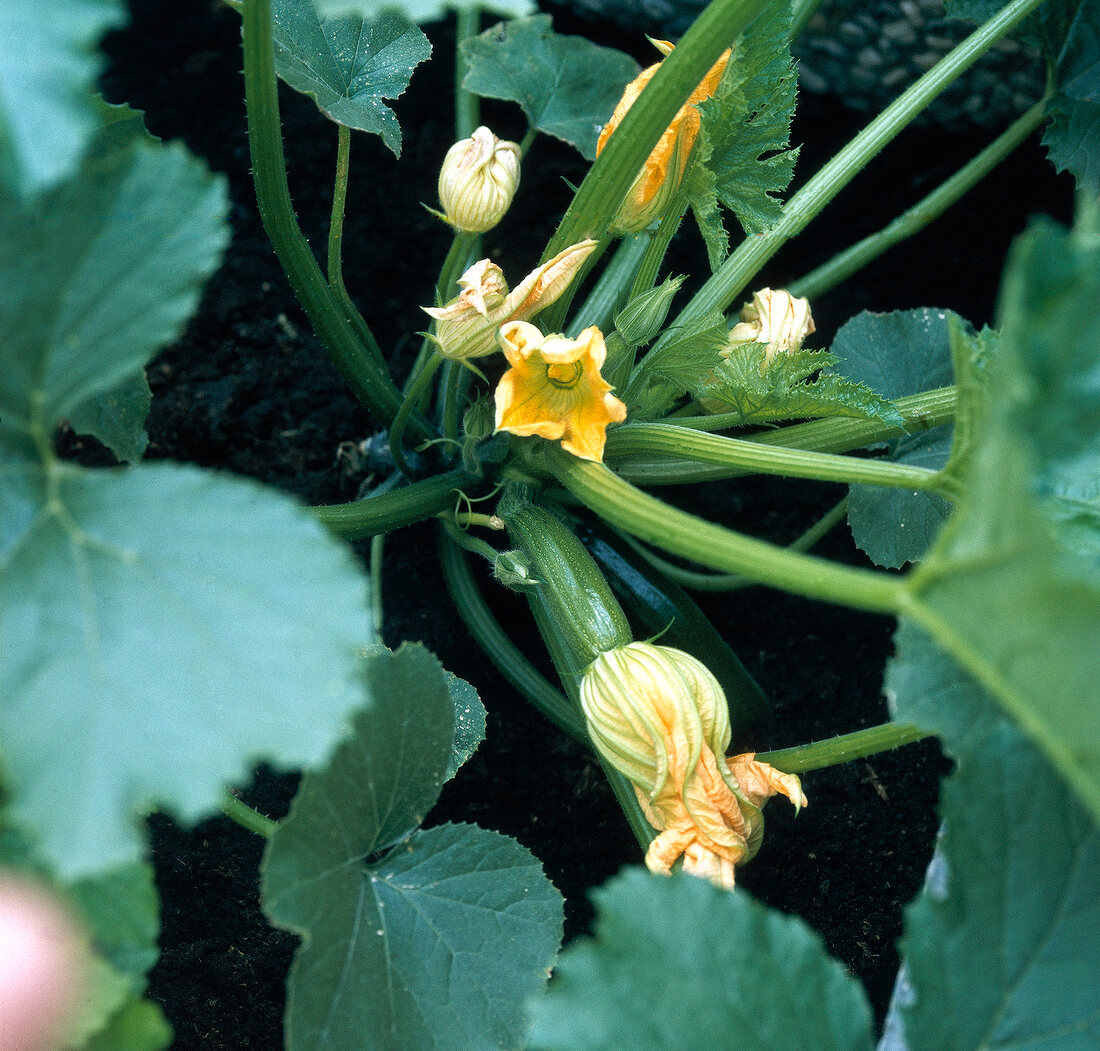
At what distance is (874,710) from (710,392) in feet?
2.30

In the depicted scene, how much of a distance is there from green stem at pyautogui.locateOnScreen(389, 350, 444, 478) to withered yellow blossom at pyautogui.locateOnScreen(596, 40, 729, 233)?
0.26 metres

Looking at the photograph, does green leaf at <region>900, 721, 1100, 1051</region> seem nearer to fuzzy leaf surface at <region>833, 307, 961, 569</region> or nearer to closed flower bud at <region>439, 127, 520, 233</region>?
fuzzy leaf surface at <region>833, 307, 961, 569</region>

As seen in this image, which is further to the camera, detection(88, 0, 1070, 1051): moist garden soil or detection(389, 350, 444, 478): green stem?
detection(88, 0, 1070, 1051): moist garden soil

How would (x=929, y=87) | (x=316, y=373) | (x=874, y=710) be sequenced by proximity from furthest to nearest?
(x=316, y=373) → (x=874, y=710) → (x=929, y=87)

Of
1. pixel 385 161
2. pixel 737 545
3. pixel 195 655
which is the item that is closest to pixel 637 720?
pixel 737 545

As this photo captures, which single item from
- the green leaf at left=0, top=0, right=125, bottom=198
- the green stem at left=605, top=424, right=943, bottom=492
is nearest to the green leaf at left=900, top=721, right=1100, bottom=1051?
the green stem at left=605, top=424, right=943, bottom=492

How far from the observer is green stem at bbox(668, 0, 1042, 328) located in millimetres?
1295

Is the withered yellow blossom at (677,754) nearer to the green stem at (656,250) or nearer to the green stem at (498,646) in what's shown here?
the green stem at (498,646)

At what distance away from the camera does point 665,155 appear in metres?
1.12

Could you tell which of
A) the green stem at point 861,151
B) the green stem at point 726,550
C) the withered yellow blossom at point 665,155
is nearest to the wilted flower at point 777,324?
the green stem at point 861,151

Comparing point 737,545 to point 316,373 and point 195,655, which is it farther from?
point 316,373

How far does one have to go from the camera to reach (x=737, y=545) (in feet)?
2.77

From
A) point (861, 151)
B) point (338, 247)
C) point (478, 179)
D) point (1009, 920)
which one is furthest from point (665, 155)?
point (1009, 920)

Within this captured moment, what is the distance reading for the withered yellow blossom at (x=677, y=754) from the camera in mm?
1026
